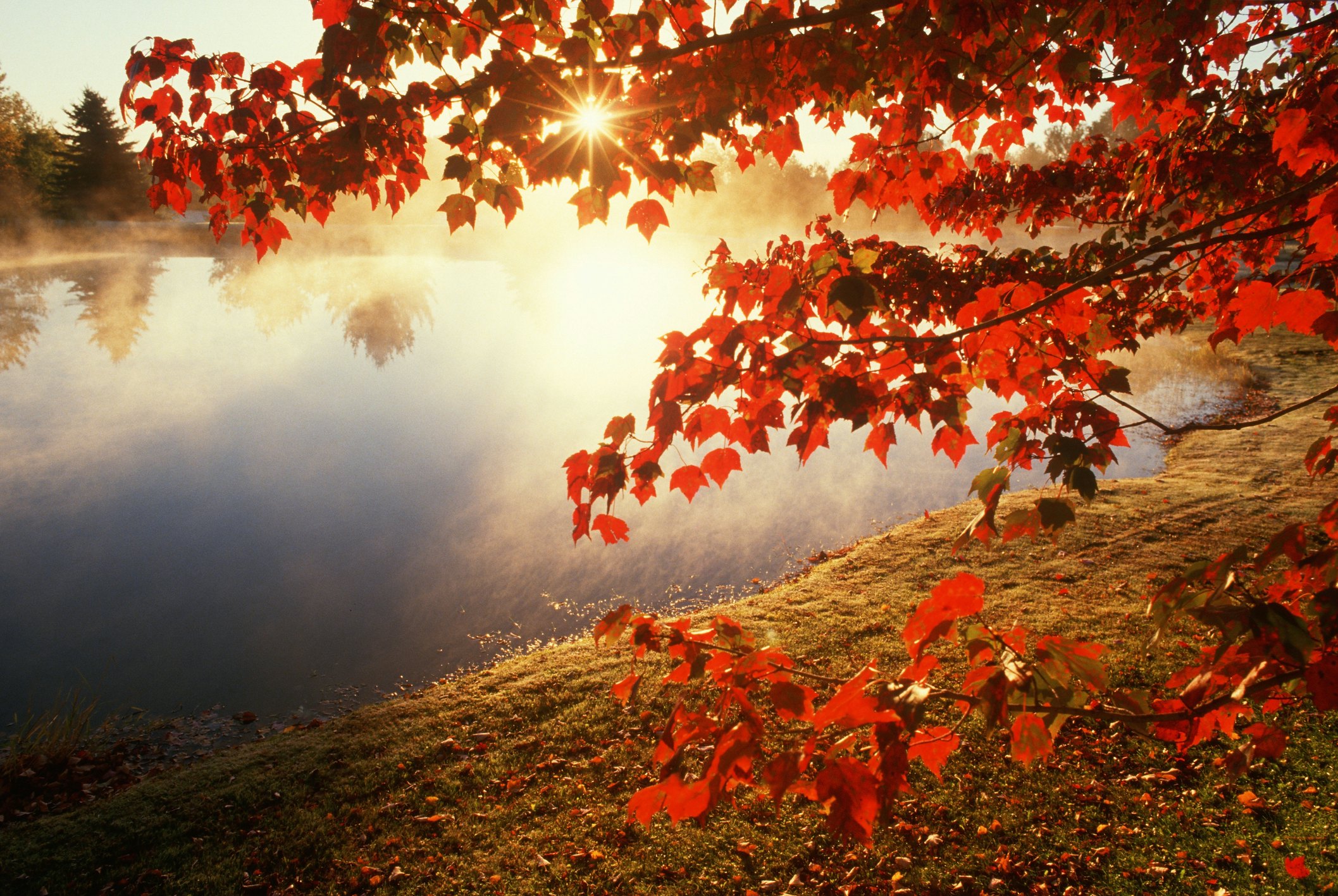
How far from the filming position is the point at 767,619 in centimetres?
646

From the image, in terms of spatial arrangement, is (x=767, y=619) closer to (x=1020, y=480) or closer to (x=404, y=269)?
(x=1020, y=480)

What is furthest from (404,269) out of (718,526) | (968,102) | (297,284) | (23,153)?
(968,102)

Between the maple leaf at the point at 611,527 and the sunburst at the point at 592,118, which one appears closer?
the sunburst at the point at 592,118

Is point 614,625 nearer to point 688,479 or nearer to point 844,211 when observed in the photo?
point 688,479

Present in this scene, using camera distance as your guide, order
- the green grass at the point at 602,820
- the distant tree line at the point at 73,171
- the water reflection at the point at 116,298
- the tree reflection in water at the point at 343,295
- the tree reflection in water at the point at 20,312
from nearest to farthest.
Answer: the green grass at the point at 602,820 < the tree reflection in water at the point at 20,312 < the water reflection at the point at 116,298 < the tree reflection in water at the point at 343,295 < the distant tree line at the point at 73,171

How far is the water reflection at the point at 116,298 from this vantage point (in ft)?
63.2

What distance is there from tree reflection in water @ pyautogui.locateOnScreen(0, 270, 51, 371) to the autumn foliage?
1960cm

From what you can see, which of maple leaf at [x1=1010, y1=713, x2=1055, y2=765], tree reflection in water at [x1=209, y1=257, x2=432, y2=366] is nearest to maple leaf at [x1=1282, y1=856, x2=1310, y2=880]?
maple leaf at [x1=1010, y1=713, x2=1055, y2=765]

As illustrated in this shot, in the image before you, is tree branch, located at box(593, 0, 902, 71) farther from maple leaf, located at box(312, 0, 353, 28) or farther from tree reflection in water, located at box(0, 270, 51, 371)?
tree reflection in water, located at box(0, 270, 51, 371)

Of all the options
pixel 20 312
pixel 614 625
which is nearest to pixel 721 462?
pixel 614 625

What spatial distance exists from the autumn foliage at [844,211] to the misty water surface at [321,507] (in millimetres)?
4945

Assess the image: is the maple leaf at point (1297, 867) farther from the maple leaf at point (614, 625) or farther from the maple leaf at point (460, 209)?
the maple leaf at point (460, 209)

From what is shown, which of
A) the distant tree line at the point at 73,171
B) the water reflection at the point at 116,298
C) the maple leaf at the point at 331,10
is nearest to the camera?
the maple leaf at the point at 331,10

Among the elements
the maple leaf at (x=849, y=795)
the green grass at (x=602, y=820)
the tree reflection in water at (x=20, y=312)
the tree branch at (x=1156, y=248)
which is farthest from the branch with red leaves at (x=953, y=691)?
the tree reflection in water at (x=20, y=312)
